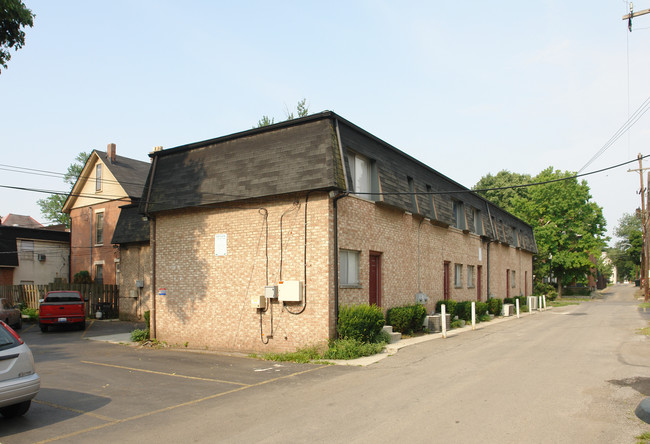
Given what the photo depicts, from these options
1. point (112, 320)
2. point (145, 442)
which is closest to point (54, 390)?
point (145, 442)

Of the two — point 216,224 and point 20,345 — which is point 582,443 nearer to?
point 20,345

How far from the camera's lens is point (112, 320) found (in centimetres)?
2677

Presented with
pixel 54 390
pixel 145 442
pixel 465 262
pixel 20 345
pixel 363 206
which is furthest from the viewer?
pixel 465 262

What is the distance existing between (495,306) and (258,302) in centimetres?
1909

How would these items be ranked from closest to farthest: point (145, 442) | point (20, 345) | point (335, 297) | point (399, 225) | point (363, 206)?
point (145, 442) → point (20, 345) → point (335, 297) → point (363, 206) → point (399, 225)

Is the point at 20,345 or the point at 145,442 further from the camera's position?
the point at 20,345

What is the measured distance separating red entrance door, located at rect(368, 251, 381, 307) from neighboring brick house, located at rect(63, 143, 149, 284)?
64.4 feet

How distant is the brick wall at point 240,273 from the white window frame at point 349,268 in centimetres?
119

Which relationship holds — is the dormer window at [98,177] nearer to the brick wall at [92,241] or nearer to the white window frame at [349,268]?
the brick wall at [92,241]

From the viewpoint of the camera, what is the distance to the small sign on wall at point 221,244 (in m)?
15.6

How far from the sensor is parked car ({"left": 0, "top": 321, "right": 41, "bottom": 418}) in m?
6.94

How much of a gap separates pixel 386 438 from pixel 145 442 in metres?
3.14

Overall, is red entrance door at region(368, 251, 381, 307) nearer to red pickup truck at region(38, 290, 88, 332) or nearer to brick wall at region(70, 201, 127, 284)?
red pickup truck at region(38, 290, 88, 332)

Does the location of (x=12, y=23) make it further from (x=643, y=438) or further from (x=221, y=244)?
(x=643, y=438)
